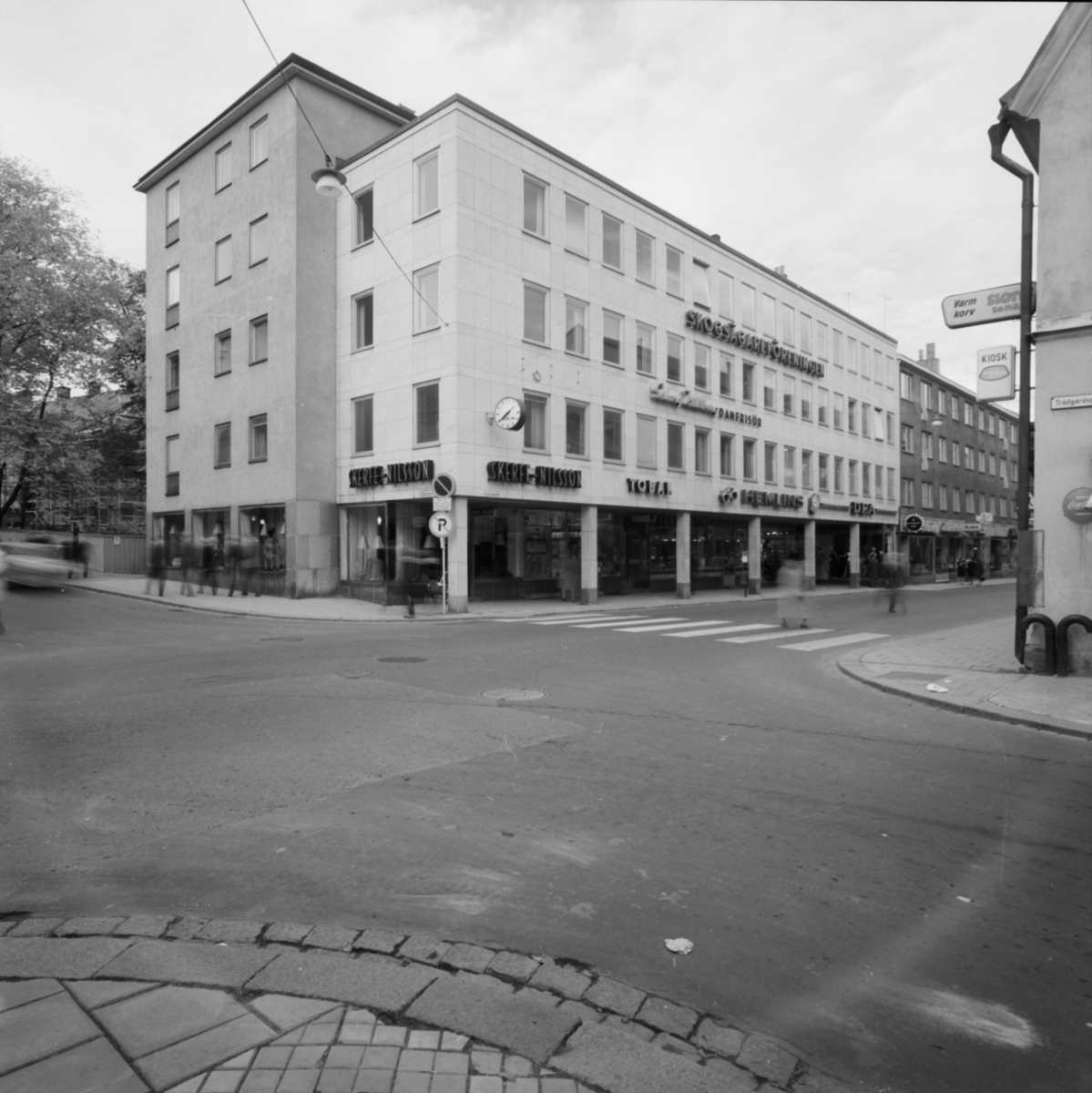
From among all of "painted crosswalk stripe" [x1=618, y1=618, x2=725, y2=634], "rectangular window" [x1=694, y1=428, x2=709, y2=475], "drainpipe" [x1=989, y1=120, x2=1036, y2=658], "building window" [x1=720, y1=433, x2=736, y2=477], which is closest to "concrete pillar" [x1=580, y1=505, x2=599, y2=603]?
"painted crosswalk stripe" [x1=618, y1=618, x2=725, y2=634]

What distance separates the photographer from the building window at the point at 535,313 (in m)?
24.5

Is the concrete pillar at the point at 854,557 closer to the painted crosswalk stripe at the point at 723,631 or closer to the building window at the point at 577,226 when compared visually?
the building window at the point at 577,226

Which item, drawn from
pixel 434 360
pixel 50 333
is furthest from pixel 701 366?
pixel 50 333

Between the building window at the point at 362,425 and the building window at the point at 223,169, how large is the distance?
1048cm

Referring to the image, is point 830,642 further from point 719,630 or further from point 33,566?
point 33,566

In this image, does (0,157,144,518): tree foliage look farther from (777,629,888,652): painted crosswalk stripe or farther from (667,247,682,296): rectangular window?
(777,629,888,652): painted crosswalk stripe

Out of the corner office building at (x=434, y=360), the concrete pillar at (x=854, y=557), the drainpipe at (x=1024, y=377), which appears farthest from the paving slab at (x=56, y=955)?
the concrete pillar at (x=854, y=557)

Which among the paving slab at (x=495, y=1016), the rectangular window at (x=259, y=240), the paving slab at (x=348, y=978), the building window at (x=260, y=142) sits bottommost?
the paving slab at (x=495, y=1016)

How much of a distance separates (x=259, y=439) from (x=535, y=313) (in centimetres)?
1049

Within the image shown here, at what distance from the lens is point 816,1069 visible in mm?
2551

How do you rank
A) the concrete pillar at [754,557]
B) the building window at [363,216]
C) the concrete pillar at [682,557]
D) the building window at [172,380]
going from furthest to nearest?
the concrete pillar at [754,557] → the building window at [172,380] → the concrete pillar at [682,557] → the building window at [363,216]

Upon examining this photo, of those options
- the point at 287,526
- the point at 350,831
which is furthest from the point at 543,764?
the point at 287,526

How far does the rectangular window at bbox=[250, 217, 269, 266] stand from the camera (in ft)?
87.3

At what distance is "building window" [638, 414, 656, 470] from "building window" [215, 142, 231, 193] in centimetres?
1730
